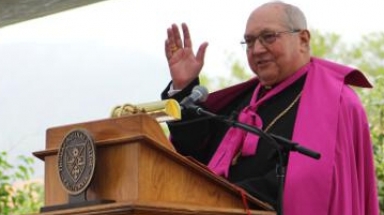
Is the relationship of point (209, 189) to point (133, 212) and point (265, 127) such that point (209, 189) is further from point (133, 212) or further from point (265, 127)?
point (265, 127)

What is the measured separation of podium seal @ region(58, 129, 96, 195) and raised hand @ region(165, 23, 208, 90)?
1.02m

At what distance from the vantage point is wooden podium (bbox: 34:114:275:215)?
8.54 ft

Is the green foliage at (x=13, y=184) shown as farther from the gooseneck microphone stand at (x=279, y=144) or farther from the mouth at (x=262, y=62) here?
the gooseneck microphone stand at (x=279, y=144)

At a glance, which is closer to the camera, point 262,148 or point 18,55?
point 262,148

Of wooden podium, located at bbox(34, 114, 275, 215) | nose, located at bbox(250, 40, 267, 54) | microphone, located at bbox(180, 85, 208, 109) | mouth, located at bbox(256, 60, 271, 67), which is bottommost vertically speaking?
wooden podium, located at bbox(34, 114, 275, 215)

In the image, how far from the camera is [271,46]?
12.3 feet

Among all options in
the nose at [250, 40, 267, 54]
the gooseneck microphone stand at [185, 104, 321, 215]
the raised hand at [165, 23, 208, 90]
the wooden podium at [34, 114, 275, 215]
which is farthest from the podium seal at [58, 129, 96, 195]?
the nose at [250, 40, 267, 54]

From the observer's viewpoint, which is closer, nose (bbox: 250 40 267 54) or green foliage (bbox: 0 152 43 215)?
nose (bbox: 250 40 267 54)

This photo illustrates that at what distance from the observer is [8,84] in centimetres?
754

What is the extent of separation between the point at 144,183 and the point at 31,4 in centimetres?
296

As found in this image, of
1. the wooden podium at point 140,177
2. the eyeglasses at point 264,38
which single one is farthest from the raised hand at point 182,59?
the wooden podium at point 140,177

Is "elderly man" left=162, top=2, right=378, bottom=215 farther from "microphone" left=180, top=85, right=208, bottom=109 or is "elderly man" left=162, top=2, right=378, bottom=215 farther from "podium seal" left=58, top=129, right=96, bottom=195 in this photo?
"podium seal" left=58, top=129, right=96, bottom=195

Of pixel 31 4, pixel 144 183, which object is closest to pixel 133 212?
pixel 144 183

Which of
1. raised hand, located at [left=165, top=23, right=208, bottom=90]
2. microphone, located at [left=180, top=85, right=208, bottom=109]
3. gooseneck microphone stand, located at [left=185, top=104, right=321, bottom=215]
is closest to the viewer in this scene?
gooseneck microphone stand, located at [left=185, top=104, right=321, bottom=215]
